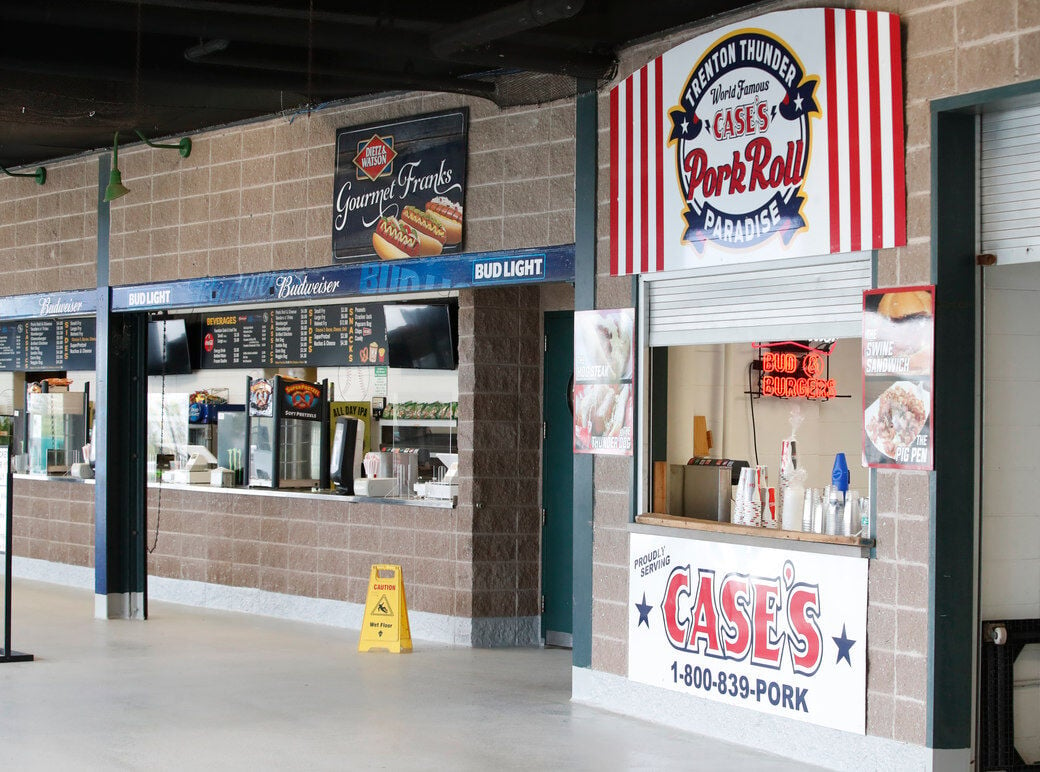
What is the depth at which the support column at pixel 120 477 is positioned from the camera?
35.4 ft

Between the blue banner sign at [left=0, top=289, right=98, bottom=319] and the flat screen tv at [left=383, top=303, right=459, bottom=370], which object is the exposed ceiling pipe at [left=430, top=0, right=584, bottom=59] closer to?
the flat screen tv at [left=383, top=303, right=459, bottom=370]

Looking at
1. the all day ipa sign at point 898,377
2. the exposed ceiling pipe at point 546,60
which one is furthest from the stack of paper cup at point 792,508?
the exposed ceiling pipe at point 546,60

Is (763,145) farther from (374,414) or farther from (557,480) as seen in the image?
(374,414)

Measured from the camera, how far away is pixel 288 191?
10.1 m

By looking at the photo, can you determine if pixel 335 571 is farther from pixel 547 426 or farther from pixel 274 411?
pixel 547 426

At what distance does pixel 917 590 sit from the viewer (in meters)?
5.83

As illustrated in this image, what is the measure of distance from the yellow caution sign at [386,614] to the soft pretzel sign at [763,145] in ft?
9.31

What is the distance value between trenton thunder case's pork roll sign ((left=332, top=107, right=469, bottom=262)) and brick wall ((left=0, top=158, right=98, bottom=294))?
3.18 metres

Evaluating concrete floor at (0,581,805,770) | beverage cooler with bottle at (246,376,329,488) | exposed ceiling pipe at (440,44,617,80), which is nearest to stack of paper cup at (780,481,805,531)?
concrete floor at (0,581,805,770)

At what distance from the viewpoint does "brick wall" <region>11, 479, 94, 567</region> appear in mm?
12859

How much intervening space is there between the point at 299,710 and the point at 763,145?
12.3 ft

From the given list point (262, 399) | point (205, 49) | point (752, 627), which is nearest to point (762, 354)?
point (752, 627)

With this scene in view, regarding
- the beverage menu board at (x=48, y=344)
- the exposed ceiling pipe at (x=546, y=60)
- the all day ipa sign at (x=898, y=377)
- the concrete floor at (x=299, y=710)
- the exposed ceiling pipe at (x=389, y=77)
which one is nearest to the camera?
the all day ipa sign at (x=898, y=377)

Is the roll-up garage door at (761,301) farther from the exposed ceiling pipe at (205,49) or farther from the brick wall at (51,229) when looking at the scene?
the brick wall at (51,229)
